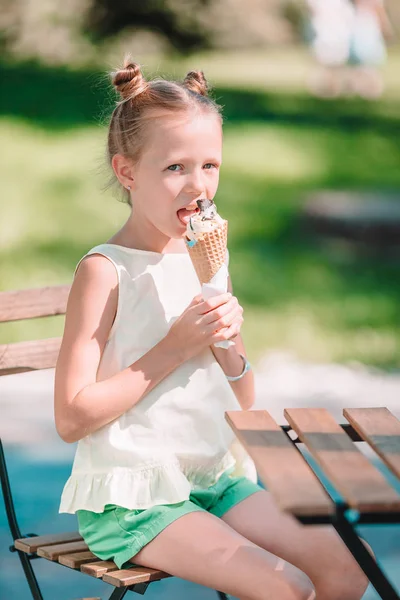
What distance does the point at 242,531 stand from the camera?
1.95m

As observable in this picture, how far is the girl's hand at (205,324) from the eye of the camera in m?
1.93

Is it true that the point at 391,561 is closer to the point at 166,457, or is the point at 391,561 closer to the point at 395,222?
the point at 166,457

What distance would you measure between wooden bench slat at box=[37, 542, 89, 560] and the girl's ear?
0.73 meters

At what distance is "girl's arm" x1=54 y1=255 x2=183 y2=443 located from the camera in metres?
1.92

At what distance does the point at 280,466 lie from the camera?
Result: 1.56 m

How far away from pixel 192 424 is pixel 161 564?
11.6 inches

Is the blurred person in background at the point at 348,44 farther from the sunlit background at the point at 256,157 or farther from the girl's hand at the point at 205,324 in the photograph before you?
the girl's hand at the point at 205,324

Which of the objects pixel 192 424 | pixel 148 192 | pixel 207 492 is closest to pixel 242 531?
pixel 207 492

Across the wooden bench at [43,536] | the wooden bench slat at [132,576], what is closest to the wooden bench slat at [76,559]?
the wooden bench at [43,536]

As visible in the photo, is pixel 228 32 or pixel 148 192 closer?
pixel 148 192

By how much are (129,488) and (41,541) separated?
300 mm

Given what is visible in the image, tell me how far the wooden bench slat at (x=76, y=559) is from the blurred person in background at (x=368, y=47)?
4052 mm

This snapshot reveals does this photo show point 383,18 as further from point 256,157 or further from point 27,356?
point 27,356

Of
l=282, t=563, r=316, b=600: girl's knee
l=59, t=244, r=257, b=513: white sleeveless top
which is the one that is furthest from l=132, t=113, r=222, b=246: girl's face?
l=282, t=563, r=316, b=600: girl's knee
